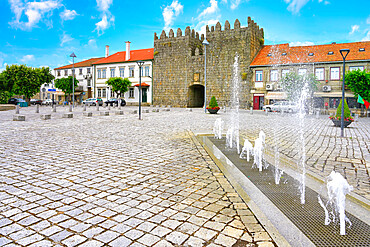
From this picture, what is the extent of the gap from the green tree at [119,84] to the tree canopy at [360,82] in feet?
107

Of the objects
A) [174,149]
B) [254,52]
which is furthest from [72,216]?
[254,52]

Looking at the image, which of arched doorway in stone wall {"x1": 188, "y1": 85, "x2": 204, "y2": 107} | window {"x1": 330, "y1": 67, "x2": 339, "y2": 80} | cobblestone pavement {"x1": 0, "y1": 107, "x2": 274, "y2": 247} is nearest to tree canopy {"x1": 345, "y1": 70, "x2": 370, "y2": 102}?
window {"x1": 330, "y1": 67, "x2": 339, "y2": 80}

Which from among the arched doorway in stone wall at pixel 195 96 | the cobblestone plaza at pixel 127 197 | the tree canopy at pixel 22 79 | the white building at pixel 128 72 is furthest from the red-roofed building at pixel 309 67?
the tree canopy at pixel 22 79

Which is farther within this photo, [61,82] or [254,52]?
[61,82]

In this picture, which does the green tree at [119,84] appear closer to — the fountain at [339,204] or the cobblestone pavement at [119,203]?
the cobblestone pavement at [119,203]

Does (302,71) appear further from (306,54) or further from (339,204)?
(339,204)

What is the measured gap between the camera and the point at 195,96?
4556 cm

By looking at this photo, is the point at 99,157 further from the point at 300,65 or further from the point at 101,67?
the point at 101,67

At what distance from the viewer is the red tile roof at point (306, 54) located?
3247cm

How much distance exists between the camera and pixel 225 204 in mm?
3545

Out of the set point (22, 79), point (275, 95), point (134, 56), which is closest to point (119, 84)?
point (134, 56)

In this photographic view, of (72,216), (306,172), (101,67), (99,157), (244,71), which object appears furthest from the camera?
(101,67)

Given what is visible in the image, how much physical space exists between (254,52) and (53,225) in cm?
3962

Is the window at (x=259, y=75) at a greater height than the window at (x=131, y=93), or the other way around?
the window at (x=259, y=75)
